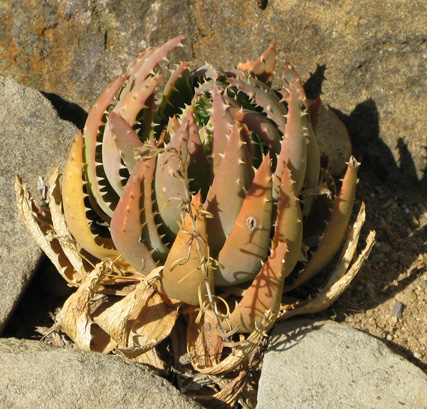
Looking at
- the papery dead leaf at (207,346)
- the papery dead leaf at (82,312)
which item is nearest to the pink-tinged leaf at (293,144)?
the papery dead leaf at (207,346)

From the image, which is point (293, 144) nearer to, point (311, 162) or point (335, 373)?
point (311, 162)

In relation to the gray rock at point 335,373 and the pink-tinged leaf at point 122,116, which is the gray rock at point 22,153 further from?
the gray rock at point 335,373

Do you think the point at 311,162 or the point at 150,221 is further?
the point at 311,162

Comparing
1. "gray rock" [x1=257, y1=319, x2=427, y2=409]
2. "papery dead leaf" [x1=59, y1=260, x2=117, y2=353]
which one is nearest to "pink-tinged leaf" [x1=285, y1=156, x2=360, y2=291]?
"gray rock" [x1=257, y1=319, x2=427, y2=409]

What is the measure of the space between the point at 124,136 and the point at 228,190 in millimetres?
405

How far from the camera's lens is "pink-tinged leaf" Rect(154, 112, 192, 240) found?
2000mm

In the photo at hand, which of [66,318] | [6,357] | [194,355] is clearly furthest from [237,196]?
[6,357]

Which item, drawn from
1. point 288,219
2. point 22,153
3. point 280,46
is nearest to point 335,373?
point 288,219

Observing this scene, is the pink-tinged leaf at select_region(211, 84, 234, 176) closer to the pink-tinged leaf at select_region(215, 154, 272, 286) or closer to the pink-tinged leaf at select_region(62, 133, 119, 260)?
the pink-tinged leaf at select_region(215, 154, 272, 286)

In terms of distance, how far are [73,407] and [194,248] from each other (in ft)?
2.06

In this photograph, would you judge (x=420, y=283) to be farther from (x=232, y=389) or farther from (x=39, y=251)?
(x=39, y=251)

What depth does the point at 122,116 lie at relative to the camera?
88.0 inches

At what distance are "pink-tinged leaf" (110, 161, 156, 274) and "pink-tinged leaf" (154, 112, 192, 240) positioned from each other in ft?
0.21

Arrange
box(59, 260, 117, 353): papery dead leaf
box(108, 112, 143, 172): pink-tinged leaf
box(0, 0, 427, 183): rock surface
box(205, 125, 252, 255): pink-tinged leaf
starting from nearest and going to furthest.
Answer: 1. box(205, 125, 252, 255): pink-tinged leaf
2. box(108, 112, 143, 172): pink-tinged leaf
3. box(59, 260, 117, 353): papery dead leaf
4. box(0, 0, 427, 183): rock surface
